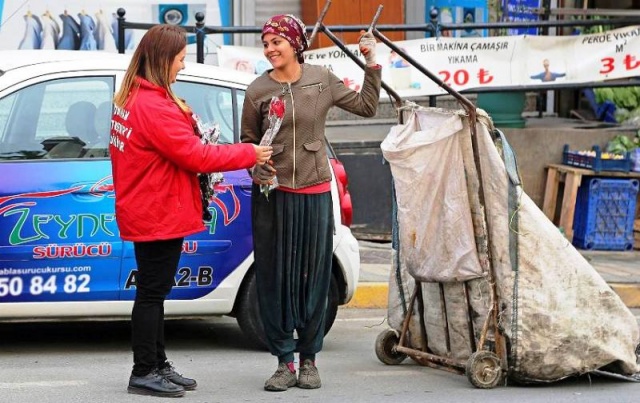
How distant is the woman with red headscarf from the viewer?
6.02 meters

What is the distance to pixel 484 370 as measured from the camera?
6.22 meters

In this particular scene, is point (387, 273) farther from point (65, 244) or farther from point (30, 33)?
point (30, 33)

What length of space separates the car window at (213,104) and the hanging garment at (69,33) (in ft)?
17.8

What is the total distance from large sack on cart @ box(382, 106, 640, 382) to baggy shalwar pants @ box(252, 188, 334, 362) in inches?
19.9

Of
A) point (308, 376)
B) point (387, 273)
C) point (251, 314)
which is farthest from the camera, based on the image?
point (387, 273)

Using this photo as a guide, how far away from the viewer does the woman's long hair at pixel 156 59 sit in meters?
5.78

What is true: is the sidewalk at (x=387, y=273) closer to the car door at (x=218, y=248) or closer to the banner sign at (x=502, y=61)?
the banner sign at (x=502, y=61)

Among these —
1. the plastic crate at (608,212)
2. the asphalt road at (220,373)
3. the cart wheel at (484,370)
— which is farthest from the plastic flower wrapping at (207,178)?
the plastic crate at (608,212)

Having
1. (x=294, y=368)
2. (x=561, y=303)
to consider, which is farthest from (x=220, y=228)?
(x=561, y=303)

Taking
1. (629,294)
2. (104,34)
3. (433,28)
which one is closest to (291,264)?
(629,294)

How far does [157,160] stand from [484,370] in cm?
193

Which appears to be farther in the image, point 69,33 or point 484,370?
point 69,33

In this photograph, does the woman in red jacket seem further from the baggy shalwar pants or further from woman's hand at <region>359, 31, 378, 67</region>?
woman's hand at <region>359, 31, 378, 67</region>

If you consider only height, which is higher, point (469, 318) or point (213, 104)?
point (213, 104)
